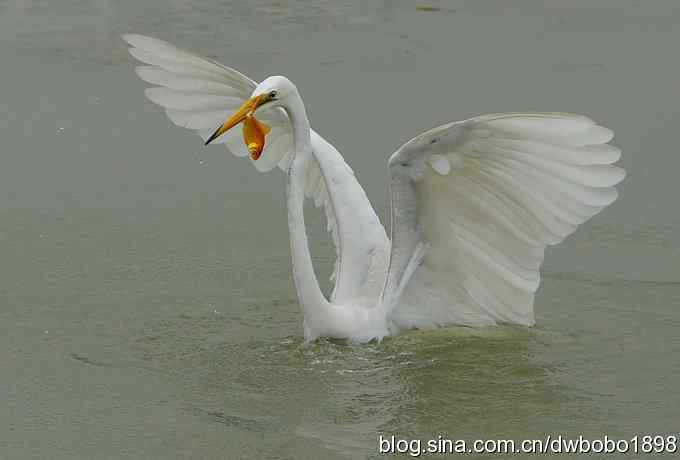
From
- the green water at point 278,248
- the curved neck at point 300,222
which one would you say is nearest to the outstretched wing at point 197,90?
the green water at point 278,248

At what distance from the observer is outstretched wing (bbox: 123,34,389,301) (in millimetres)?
5703

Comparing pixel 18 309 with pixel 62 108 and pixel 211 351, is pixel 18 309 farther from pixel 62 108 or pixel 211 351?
pixel 62 108

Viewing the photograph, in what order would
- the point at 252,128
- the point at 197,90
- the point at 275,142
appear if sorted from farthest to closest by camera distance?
1. the point at 275,142
2. the point at 197,90
3. the point at 252,128

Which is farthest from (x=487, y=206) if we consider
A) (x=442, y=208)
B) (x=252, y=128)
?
(x=252, y=128)

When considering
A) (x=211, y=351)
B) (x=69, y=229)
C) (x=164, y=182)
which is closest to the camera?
(x=211, y=351)

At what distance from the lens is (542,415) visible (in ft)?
15.7

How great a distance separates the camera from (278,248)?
6504 millimetres

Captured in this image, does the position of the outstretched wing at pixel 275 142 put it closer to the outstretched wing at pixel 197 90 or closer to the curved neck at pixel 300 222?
the outstretched wing at pixel 197 90

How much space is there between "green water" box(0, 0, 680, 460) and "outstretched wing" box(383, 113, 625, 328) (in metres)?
0.19

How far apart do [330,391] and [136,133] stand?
312 centimetres

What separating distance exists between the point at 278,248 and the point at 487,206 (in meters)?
1.53

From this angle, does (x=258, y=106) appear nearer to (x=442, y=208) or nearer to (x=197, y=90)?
(x=442, y=208)

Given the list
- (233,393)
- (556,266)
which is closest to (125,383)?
(233,393)

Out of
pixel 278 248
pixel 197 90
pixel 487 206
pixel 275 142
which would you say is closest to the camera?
pixel 487 206
